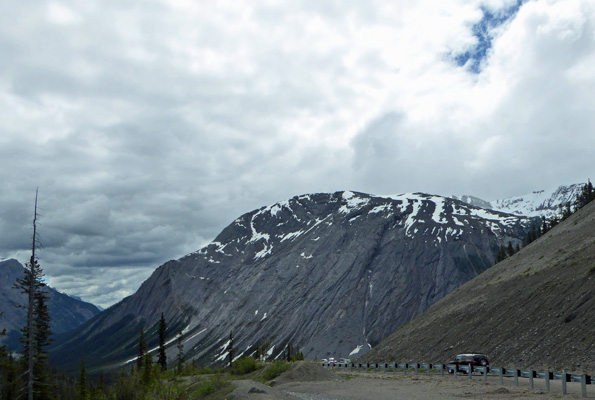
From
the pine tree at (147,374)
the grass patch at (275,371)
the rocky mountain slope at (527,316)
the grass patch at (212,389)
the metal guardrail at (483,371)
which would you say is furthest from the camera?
the grass patch at (275,371)

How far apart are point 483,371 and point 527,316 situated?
50.6 feet

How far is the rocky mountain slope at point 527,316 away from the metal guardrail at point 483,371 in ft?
14.0

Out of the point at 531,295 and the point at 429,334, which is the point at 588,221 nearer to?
the point at 531,295

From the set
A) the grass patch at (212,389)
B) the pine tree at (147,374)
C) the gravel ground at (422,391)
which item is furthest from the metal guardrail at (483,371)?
the pine tree at (147,374)

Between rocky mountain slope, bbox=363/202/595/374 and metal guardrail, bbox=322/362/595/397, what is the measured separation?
4.27 m

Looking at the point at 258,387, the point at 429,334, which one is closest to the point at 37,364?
the point at 258,387

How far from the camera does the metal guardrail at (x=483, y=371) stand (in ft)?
74.3

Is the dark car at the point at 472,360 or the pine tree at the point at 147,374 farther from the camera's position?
the dark car at the point at 472,360

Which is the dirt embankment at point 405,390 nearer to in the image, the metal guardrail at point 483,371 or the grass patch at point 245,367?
the metal guardrail at point 483,371

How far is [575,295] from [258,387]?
29.1m

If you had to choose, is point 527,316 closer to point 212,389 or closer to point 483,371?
point 483,371

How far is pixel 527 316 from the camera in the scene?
45469 mm

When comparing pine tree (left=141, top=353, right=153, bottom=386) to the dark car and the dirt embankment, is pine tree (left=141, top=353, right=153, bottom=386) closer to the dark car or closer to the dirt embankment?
the dirt embankment

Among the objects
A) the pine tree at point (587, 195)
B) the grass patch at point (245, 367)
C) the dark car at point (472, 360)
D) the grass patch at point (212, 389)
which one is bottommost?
the grass patch at point (245, 367)
